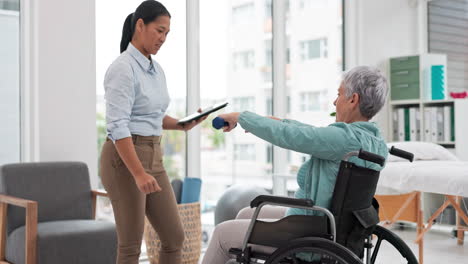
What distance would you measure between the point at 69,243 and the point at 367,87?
5.60 feet

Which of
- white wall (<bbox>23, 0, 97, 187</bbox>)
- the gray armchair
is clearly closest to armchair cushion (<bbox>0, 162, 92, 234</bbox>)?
the gray armchair

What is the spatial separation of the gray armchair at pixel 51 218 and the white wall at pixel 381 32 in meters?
2.94

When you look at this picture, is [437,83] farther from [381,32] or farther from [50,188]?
[50,188]

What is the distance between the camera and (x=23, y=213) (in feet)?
9.98

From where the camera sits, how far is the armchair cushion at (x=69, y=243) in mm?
2779

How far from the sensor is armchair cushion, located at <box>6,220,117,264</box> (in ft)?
9.12

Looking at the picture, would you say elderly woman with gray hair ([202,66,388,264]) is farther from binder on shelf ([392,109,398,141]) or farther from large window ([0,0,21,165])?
binder on shelf ([392,109,398,141])

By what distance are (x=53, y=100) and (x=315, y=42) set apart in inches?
99.4

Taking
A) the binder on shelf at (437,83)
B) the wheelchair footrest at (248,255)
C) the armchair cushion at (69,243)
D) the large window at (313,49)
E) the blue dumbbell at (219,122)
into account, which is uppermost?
the large window at (313,49)

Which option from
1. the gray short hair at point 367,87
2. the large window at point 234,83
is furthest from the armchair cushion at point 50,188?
the gray short hair at point 367,87

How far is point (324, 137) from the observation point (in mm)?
1835

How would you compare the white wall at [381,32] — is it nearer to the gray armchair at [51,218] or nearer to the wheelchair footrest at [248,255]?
the gray armchair at [51,218]

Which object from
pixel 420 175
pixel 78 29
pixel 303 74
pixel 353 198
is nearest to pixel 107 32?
pixel 78 29

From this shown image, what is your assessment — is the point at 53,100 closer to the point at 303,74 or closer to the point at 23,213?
the point at 23,213
